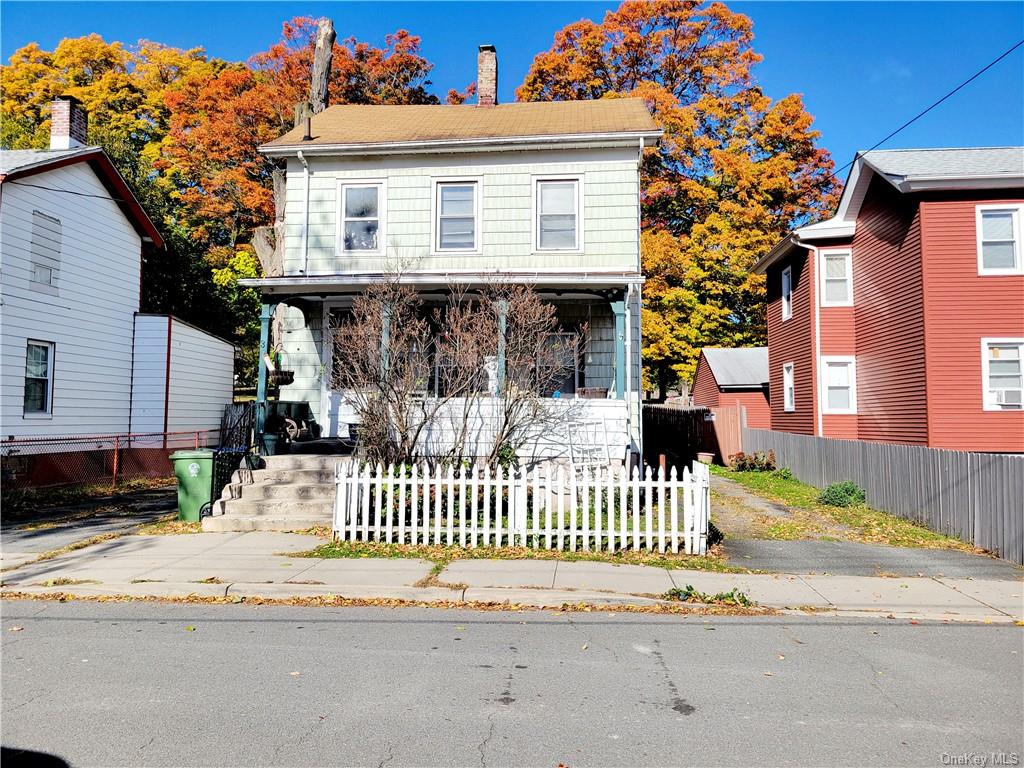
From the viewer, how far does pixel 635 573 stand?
812 centimetres

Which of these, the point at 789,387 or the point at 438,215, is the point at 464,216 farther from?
the point at 789,387

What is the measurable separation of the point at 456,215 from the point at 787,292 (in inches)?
499

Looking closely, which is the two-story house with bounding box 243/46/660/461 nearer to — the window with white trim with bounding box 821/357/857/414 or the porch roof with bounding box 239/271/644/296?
the porch roof with bounding box 239/271/644/296

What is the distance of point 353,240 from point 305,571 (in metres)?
9.43

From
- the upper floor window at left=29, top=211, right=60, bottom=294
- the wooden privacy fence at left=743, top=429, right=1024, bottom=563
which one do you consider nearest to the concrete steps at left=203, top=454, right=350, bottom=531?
the upper floor window at left=29, top=211, right=60, bottom=294

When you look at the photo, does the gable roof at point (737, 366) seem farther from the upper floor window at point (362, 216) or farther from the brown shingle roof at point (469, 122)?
the upper floor window at point (362, 216)

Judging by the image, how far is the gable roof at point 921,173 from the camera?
613 inches

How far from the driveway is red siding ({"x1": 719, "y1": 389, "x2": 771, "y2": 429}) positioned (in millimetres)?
17483

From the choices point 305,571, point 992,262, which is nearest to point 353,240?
point 305,571

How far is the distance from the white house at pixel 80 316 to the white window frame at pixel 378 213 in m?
5.98

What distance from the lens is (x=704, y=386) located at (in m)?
30.7

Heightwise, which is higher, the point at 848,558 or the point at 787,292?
the point at 787,292

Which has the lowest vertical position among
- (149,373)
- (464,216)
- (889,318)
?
(149,373)

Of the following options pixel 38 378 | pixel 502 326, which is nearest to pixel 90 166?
pixel 38 378
